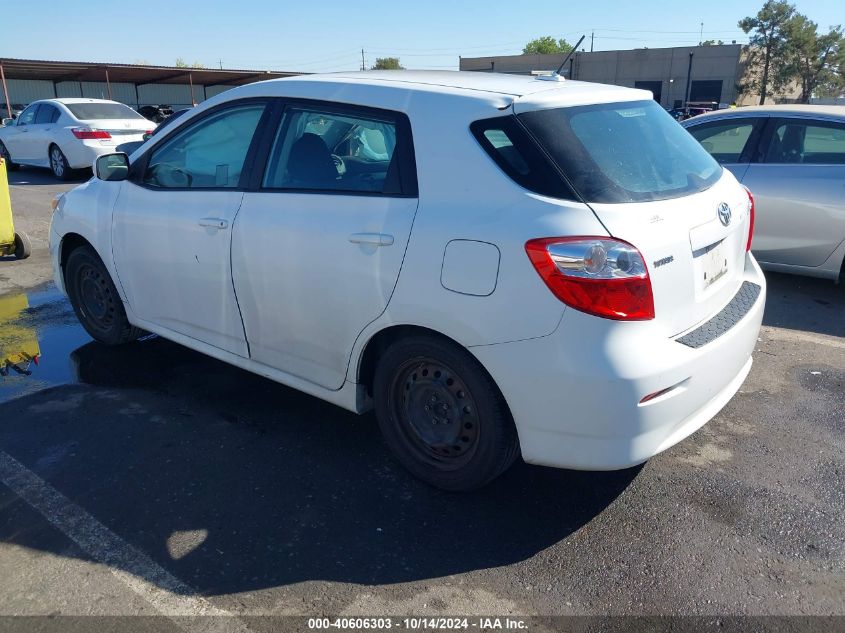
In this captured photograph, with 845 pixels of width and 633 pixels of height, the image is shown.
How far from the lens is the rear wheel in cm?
1452

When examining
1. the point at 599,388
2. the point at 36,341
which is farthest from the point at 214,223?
the point at 36,341

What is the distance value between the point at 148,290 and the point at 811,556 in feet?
12.2

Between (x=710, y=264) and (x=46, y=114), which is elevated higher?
(x=46, y=114)

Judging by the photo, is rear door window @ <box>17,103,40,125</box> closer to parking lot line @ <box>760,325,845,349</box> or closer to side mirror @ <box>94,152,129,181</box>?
side mirror @ <box>94,152,129,181</box>

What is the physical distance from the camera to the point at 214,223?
373 centimetres

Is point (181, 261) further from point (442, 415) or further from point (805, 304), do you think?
point (805, 304)

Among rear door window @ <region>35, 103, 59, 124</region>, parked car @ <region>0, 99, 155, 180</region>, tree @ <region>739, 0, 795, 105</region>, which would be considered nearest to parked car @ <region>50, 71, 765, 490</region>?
parked car @ <region>0, 99, 155, 180</region>

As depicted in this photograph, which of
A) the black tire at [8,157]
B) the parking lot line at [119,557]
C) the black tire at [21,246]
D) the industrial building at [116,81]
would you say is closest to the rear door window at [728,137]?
the parking lot line at [119,557]

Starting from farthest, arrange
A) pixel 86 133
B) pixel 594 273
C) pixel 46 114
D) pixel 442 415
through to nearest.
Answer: pixel 46 114, pixel 86 133, pixel 442 415, pixel 594 273

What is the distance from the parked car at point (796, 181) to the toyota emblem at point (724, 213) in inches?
131

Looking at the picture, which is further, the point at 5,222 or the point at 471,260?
the point at 5,222

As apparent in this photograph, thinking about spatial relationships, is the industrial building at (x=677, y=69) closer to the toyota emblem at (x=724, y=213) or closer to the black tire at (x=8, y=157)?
the black tire at (x=8, y=157)

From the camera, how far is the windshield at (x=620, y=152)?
2.81 m

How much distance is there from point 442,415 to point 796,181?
15.1 feet
